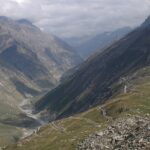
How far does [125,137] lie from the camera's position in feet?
377

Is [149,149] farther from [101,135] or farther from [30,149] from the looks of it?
[30,149]

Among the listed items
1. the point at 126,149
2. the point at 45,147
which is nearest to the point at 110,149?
the point at 126,149

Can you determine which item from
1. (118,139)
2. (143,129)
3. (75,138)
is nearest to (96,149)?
(118,139)

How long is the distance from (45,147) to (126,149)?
97.8 meters

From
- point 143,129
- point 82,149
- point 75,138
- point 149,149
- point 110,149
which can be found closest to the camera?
point 149,149

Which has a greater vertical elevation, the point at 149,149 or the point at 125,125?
the point at 125,125

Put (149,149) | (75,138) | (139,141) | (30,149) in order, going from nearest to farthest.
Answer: (149,149) → (139,141) → (75,138) → (30,149)

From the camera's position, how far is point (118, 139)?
4692 inches

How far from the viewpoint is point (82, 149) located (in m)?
136

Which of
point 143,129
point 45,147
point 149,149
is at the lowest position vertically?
point 149,149

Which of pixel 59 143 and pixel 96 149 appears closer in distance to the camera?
pixel 96 149

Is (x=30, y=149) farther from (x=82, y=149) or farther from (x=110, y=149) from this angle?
(x=110, y=149)

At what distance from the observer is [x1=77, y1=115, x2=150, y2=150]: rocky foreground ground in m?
96.4

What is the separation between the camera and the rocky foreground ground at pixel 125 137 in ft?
316
